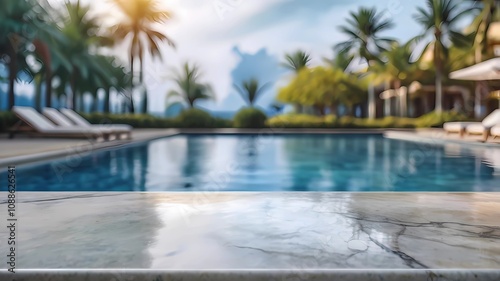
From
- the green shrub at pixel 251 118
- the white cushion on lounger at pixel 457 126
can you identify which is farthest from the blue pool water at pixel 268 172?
the green shrub at pixel 251 118

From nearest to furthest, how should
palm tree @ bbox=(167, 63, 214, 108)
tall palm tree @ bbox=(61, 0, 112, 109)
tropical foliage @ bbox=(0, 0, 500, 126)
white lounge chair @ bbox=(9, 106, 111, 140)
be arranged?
white lounge chair @ bbox=(9, 106, 111, 140) < tropical foliage @ bbox=(0, 0, 500, 126) < tall palm tree @ bbox=(61, 0, 112, 109) < palm tree @ bbox=(167, 63, 214, 108)

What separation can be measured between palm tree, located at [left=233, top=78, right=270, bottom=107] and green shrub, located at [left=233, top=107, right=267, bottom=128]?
6449 millimetres

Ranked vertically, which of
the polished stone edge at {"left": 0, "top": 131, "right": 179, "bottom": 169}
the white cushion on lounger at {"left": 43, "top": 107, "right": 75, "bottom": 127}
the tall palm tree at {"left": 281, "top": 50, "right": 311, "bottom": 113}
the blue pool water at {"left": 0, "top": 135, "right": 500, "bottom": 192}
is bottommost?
the blue pool water at {"left": 0, "top": 135, "right": 500, "bottom": 192}

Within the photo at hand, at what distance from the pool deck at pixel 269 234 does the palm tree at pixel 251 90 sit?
91.3 feet

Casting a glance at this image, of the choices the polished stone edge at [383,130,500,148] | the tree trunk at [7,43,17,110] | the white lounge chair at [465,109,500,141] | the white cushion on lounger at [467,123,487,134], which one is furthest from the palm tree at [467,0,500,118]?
the tree trunk at [7,43,17,110]

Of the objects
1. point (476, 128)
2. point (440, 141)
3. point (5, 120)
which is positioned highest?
point (5, 120)

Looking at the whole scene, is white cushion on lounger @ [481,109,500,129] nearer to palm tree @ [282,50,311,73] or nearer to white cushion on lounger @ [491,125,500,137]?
white cushion on lounger @ [491,125,500,137]

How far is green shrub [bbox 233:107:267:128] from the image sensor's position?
25.3m

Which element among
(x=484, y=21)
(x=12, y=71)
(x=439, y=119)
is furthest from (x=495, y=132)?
(x=12, y=71)

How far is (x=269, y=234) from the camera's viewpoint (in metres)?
2.97

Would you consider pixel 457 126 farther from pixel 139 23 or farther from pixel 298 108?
pixel 298 108

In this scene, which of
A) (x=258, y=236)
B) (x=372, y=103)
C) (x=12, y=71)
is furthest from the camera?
(x=372, y=103)

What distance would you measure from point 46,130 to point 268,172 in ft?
26.8

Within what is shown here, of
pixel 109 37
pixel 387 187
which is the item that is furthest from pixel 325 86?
pixel 387 187
